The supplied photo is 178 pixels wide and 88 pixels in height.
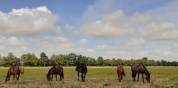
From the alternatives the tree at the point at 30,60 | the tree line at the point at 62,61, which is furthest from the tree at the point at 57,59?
the tree at the point at 30,60

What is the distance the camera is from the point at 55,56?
192 metres

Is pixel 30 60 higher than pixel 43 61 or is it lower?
higher

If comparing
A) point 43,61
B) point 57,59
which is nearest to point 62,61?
point 57,59

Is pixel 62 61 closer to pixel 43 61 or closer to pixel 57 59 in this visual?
pixel 57 59

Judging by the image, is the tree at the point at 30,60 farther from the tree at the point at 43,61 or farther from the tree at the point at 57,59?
the tree at the point at 57,59

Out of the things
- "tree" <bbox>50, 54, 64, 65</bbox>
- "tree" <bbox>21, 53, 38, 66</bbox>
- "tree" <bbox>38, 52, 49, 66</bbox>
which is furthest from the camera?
"tree" <bbox>50, 54, 64, 65</bbox>

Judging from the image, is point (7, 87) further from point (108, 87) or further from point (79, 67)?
point (79, 67)

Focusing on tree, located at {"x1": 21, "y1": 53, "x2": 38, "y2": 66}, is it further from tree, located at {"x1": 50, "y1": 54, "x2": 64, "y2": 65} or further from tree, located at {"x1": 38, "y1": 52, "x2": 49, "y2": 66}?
tree, located at {"x1": 50, "y1": 54, "x2": 64, "y2": 65}

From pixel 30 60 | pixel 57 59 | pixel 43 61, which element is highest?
pixel 57 59

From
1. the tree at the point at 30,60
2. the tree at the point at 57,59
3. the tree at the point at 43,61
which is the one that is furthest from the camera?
the tree at the point at 57,59

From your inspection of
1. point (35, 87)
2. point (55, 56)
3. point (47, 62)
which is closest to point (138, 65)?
point (35, 87)

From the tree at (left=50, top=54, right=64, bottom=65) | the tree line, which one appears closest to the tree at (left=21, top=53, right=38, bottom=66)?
the tree line

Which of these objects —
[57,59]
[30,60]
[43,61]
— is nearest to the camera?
[43,61]

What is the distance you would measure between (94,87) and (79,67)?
1105 cm
